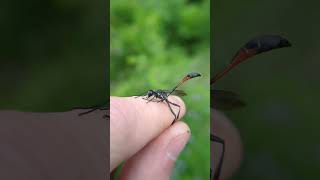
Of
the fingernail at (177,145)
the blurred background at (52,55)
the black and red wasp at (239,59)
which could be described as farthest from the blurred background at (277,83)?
the blurred background at (52,55)

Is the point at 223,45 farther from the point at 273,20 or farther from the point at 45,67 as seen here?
the point at 45,67

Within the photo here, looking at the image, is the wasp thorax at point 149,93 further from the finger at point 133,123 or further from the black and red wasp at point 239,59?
the black and red wasp at point 239,59

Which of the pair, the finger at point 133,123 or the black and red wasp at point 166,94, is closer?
the finger at point 133,123

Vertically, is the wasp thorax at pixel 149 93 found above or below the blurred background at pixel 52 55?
below

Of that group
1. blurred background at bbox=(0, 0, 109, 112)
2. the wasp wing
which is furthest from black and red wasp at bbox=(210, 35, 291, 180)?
blurred background at bbox=(0, 0, 109, 112)

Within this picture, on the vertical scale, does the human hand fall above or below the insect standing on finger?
below

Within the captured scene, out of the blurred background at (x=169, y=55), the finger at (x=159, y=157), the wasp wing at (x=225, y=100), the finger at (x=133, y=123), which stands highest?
the blurred background at (x=169, y=55)

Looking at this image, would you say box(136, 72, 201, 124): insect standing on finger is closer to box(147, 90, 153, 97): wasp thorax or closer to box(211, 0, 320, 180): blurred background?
box(147, 90, 153, 97): wasp thorax

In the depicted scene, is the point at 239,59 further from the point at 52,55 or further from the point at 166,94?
the point at 52,55
